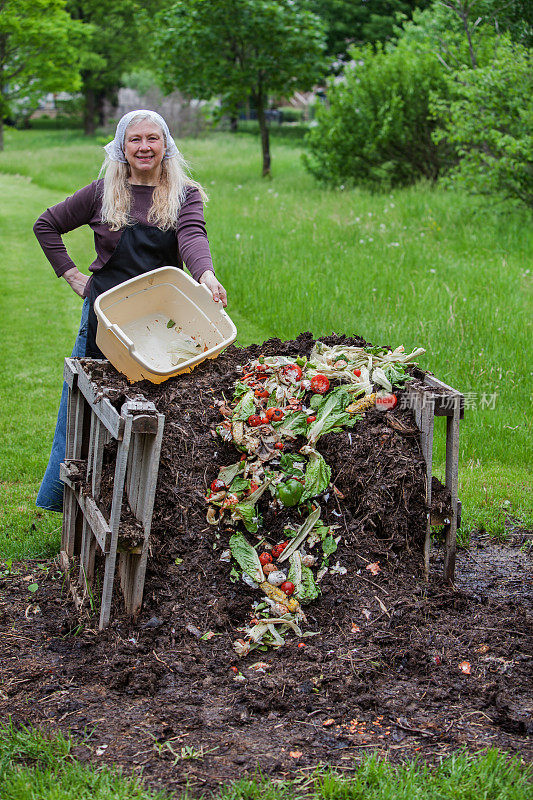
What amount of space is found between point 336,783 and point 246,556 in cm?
109

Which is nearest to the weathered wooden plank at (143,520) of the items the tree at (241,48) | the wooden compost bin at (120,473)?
the wooden compost bin at (120,473)

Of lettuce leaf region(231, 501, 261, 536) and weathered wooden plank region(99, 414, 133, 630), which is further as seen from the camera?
lettuce leaf region(231, 501, 261, 536)

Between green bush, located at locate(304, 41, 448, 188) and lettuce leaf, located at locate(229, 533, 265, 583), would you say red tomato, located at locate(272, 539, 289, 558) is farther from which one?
green bush, located at locate(304, 41, 448, 188)

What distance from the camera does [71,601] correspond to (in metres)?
3.68

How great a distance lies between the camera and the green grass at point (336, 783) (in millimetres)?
2402

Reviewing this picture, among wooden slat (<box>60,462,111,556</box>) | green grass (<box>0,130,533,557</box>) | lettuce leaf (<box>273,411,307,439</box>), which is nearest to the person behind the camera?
wooden slat (<box>60,462,111,556</box>)

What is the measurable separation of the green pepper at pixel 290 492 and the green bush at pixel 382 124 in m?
10.6

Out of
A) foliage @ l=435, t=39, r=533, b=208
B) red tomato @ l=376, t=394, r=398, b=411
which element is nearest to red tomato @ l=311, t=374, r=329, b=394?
red tomato @ l=376, t=394, r=398, b=411

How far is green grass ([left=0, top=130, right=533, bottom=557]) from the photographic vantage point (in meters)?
5.41

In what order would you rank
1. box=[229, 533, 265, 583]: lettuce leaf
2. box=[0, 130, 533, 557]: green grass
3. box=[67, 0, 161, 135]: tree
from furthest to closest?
box=[67, 0, 161, 135]: tree, box=[0, 130, 533, 557]: green grass, box=[229, 533, 265, 583]: lettuce leaf

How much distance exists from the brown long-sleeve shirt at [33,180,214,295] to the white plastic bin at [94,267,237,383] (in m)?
0.13

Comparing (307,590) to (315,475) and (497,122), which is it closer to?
(315,475)

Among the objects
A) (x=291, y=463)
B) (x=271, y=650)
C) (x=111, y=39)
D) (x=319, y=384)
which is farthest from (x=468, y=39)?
(x=111, y=39)

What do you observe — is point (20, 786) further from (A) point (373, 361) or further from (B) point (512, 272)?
(B) point (512, 272)
